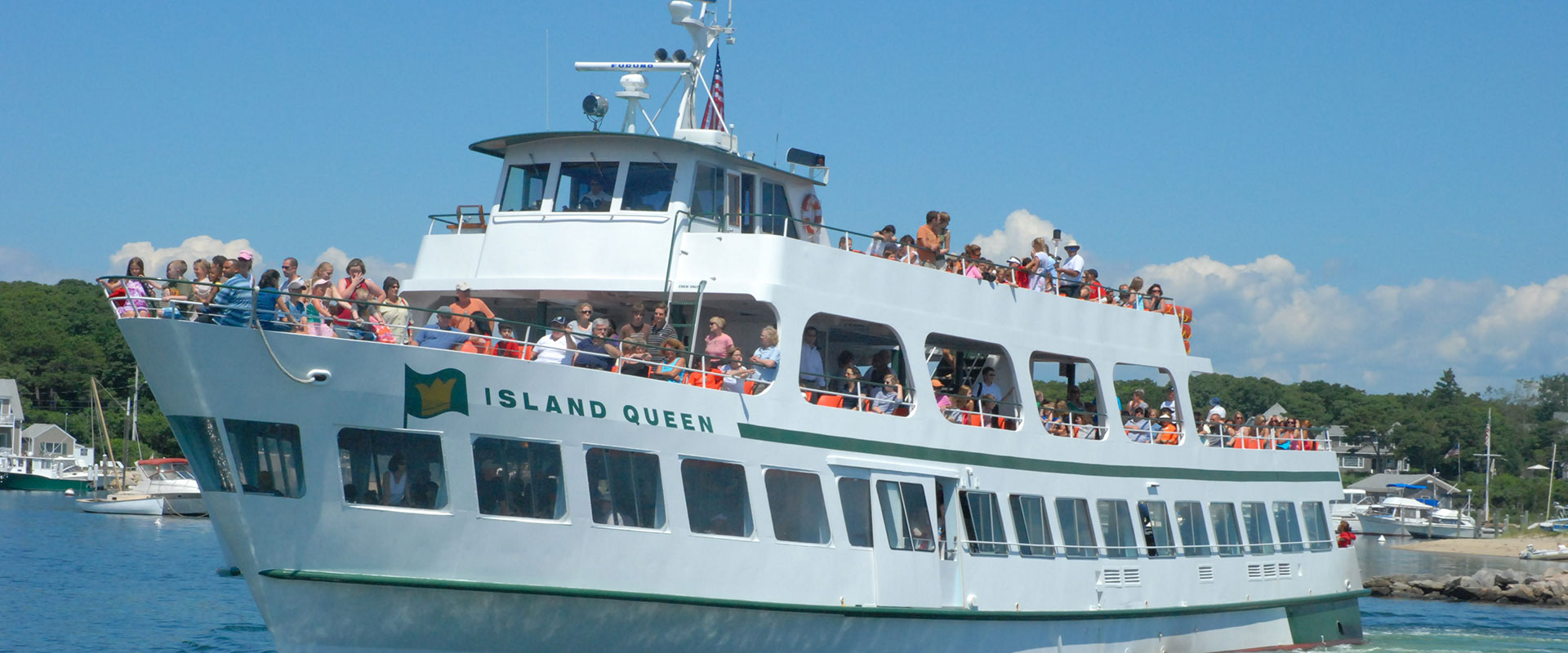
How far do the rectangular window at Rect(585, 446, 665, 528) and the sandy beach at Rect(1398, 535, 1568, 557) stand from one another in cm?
6448

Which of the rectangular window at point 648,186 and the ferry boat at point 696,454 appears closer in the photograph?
the ferry boat at point 696,454

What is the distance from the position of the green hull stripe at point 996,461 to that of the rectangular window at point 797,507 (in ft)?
1.07

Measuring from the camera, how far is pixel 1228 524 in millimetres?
19172

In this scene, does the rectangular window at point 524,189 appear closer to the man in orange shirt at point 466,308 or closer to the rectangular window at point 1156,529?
the man in orange shirt at point 466,308

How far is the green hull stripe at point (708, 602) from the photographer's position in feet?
37.6

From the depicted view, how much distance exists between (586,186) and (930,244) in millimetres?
3819

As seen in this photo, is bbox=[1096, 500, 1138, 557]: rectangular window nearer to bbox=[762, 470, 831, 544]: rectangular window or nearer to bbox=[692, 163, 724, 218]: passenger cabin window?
bbox=[762, 470, 831, 544]: rectangular window

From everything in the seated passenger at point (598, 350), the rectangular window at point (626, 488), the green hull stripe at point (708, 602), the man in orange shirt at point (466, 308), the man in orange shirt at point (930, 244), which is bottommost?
the green hull stripe at point (708, 602)

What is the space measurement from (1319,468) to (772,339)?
11.5m

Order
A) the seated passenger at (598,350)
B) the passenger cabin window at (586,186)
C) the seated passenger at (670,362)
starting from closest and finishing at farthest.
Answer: the seated passenger at (598,350) → the seated passenger at (670,362) → the passenger cabin window at (586,186)

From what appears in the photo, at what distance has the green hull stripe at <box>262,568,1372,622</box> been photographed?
11445 mm

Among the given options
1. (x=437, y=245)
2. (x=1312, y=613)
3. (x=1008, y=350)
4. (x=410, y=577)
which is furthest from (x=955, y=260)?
(x=1312, y=613)

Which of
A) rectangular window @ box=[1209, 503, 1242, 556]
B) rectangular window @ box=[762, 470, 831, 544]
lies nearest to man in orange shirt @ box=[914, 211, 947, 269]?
rectangular window @ box=[762, 470, 831, 544]

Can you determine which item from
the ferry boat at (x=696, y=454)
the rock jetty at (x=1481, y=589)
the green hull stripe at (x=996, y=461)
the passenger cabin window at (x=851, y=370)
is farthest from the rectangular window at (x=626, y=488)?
the rock jetty at (x=1481, y=589)
